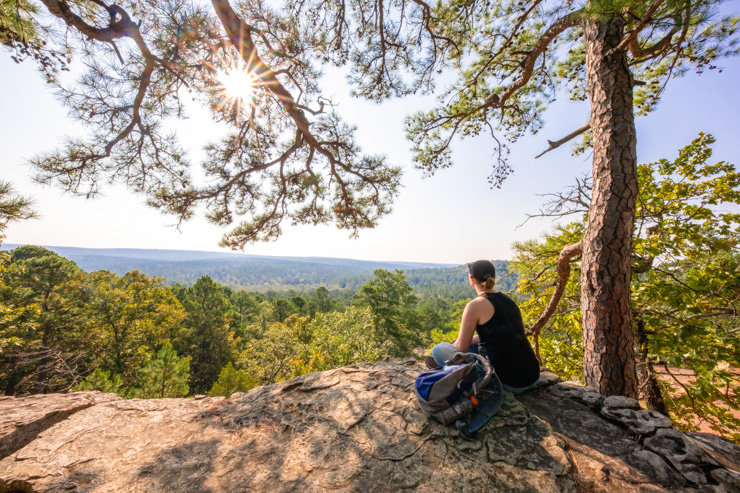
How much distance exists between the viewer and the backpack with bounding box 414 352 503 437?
2125mm

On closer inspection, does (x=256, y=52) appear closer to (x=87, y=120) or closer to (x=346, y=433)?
(x=87, y=120)

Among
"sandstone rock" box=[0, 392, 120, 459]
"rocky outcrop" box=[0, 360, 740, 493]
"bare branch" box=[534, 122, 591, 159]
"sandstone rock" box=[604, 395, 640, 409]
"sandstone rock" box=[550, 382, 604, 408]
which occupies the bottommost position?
"sandstone rock" box=[0, 392, 120, 459]

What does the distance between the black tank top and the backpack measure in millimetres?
312

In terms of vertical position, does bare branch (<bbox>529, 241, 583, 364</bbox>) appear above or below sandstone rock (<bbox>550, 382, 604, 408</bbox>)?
above

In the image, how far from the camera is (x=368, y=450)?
2045 millimetres

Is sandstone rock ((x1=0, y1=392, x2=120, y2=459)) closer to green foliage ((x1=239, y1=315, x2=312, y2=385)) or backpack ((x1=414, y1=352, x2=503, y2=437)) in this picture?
backpack ((x1=414, y1=352, x2=503, y2=437))

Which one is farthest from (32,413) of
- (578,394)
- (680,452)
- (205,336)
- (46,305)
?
(205,336)

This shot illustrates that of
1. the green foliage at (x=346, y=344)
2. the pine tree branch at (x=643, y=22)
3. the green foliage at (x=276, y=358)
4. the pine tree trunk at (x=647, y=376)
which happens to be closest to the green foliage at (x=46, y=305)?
the green foliage at (x=276, y=358)

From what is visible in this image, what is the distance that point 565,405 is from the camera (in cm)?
257

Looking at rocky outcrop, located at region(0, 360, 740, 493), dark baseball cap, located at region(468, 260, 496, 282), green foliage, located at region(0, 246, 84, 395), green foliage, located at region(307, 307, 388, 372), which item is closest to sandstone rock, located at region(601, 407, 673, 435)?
rocky outcrop, located at region(0, 360, 740, 493)

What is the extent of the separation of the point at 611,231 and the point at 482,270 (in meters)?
1.40

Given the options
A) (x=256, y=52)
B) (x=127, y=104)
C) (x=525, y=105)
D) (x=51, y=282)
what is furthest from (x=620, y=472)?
(x=51, y=282)

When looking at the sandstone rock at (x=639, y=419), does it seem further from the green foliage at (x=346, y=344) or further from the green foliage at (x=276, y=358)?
the green foliage at (x=276, y=358)

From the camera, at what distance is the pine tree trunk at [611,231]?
264 centimetres
